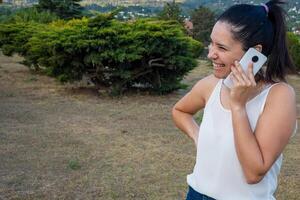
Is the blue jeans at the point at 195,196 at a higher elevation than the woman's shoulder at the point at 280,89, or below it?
below

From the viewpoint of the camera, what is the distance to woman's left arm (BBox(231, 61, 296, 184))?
4.99 ft

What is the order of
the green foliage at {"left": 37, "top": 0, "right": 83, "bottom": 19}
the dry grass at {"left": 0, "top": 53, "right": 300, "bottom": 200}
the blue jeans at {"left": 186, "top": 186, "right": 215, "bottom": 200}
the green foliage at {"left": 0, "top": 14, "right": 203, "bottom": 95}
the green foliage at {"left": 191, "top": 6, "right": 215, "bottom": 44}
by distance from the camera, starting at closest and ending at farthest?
the blue jeans at {"left": 186, "top": 186, "right": 215, "bottom": 200} → the dry grass at {"left": 0, "top": 53, "right": 300, "bottom": 200} → the green foliage at {"left": 0, "top": 14, "right": 203, "bottom": 95} → the green foliage at {"left": 37, "top": 0, "right": 83, "bottom": 19} → the green foliage at {"left": 191, "top": 6, "right": 215, "bottom": 44}

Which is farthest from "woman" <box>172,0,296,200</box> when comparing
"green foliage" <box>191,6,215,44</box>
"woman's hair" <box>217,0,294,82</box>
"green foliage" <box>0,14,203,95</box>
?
"green foliage" <box>191,6,215,44</box>

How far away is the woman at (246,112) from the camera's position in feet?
5.02

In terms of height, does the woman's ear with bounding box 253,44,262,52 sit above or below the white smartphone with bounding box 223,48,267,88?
above

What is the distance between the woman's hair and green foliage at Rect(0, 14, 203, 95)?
7.31 m

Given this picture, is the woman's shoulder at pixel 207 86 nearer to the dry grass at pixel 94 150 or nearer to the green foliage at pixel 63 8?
the dry grass at pixel 94 150

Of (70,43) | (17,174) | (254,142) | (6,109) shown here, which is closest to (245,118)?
(254,142)

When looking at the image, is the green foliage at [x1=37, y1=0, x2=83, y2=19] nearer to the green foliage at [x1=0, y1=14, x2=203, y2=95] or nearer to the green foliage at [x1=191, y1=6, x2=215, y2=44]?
the green foliage at [x1=191, y1=6, x2=215, y2=44]

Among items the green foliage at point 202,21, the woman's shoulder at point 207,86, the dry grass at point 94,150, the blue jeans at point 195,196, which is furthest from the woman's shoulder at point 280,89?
the green foliage at point 202,21

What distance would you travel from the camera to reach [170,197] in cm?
454

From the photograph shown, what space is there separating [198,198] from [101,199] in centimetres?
279

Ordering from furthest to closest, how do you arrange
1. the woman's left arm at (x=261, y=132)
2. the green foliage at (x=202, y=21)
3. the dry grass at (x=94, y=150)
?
the green foliage at (x=202, y=21) < the dry grass at (x=94, y=150) < the woman's left arm at (x=261, y=132)

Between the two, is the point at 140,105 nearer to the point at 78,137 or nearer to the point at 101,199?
the point at 78,137
